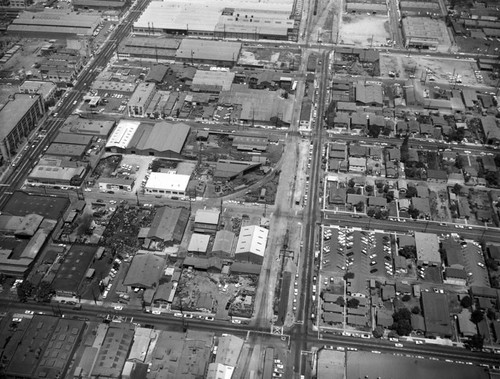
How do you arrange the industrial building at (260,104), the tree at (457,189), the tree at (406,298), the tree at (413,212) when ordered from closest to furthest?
the tree at (406,298), the tree at (413,212), the tree at (457,189), the industrial building at (260,104)

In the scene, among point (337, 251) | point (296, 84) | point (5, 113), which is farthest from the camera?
point (296, 84)

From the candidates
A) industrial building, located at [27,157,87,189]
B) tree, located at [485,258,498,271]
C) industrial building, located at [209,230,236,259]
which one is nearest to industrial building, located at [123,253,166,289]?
industrial building, located at [209,230,236,259]

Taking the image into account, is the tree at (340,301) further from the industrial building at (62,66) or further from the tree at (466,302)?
the industrial building at (62,66)

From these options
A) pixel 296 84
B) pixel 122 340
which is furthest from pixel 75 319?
pixel 296 84

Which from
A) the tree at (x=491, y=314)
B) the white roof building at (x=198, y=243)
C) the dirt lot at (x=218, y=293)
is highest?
the white roof building at (x=198, y=243)

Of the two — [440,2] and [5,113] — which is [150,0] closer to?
[5,113]

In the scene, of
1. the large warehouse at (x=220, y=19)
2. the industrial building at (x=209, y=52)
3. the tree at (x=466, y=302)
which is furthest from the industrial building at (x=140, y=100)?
the tree at (x=466, y=302)
